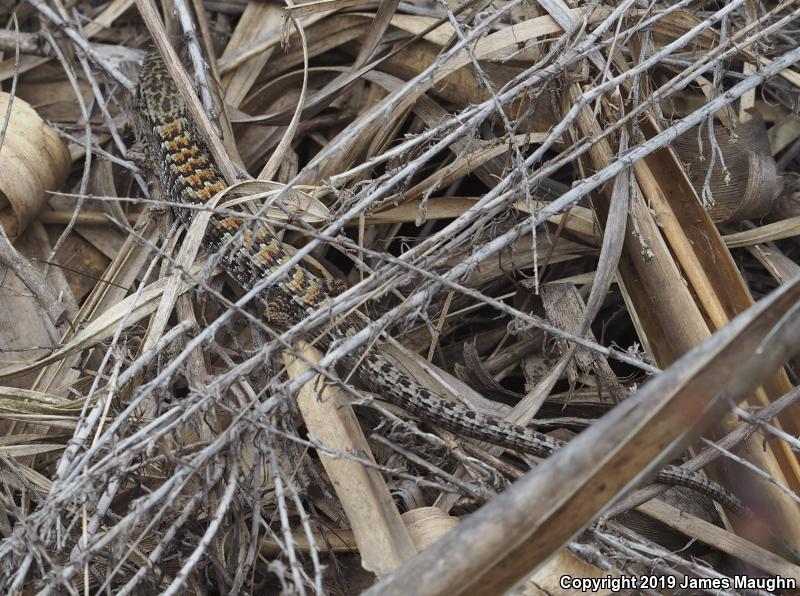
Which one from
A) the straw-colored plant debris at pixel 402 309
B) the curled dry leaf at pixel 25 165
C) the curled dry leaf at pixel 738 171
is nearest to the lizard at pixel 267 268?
the straw-colored plant debris at pixel 402 309

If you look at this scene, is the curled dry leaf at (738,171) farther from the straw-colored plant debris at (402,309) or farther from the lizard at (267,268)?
the lizard at (267,268)

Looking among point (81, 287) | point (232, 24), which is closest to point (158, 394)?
point (81, 287)

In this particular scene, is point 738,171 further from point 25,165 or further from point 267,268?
point 25,165

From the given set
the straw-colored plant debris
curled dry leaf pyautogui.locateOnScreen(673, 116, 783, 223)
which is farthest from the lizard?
curled dry leaf pyautogui.locateOnScreen(673, 116, 783, 223)

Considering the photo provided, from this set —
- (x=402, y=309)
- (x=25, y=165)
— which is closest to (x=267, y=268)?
(x=402, y=309)

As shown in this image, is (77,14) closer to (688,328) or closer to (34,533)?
(34,533)

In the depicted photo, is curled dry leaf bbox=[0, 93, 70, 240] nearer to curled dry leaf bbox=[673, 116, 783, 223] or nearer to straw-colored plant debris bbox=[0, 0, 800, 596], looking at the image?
straw-colored plant debris bbox=[0, 0, 800, 596]

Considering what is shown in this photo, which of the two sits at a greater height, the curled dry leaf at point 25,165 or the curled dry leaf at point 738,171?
the curled dry leaf at point 25,165
